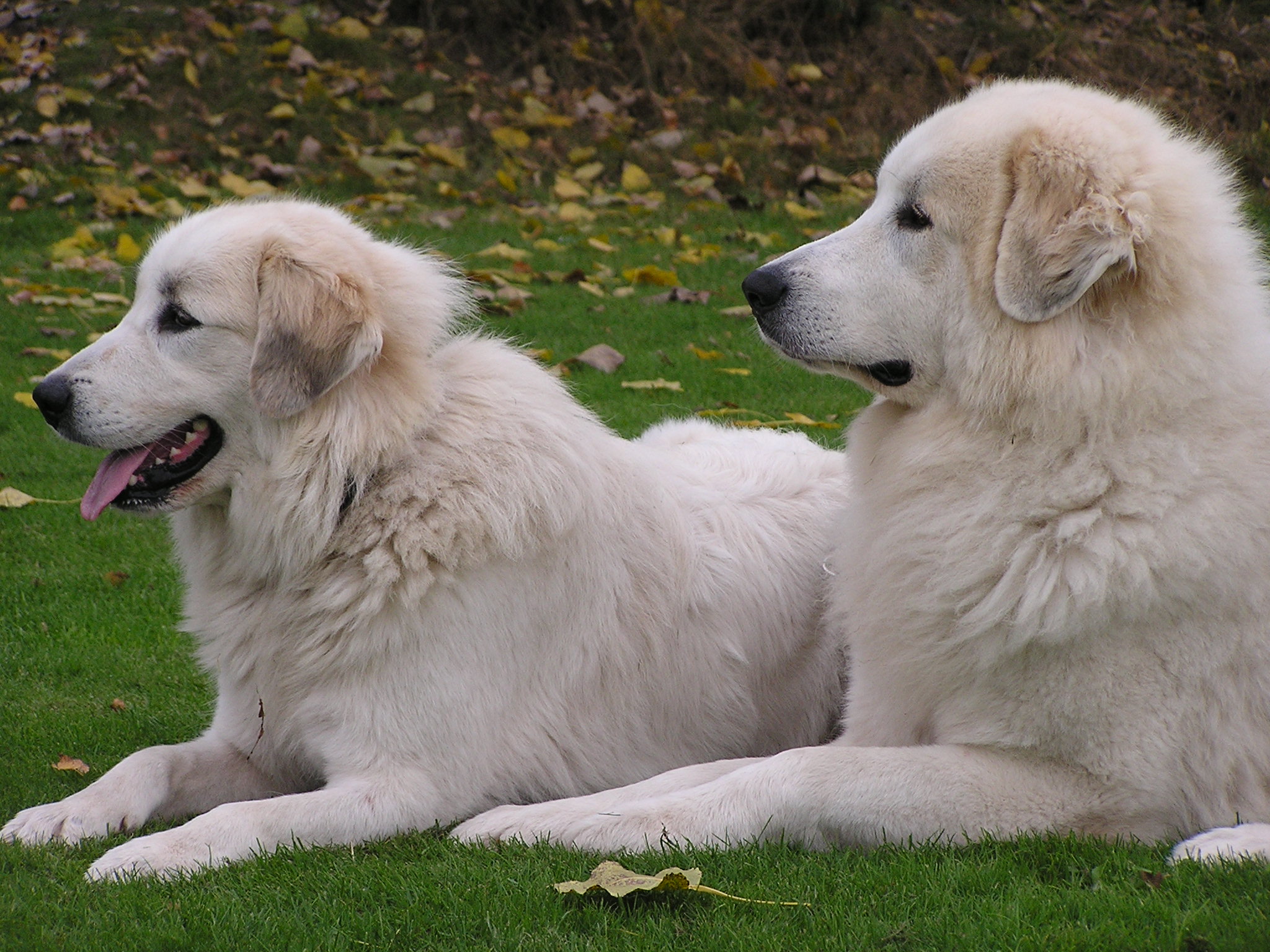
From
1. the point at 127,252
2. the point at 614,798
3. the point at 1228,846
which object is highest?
the point at 1228,846

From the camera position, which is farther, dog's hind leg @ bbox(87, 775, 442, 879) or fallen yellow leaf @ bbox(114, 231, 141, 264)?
fallen yellow leaf @ bbox(114, 231, 141, 264)

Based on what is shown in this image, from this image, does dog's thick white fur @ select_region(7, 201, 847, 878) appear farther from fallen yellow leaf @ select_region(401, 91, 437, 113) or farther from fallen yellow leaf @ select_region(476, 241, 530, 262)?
fallen yellow leaf @ select_region(401, 91, 437, 113)

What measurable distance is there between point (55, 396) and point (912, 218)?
234 centimetres

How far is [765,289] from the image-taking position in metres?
3.65

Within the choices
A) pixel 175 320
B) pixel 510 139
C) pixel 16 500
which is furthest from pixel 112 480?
pixel 510 139

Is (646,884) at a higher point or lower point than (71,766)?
higher

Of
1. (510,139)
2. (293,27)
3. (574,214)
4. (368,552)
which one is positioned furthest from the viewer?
(293,27)

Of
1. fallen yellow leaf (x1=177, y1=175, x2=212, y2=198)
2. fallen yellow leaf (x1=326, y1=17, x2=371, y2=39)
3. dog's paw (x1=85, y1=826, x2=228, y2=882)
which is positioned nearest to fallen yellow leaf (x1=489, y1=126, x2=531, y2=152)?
fallen yellow leaf (x1=326, y1=17, x2=371, y2=39)

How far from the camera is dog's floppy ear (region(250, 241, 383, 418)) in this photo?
359 cm

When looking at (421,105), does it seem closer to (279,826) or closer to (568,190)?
(568,190)

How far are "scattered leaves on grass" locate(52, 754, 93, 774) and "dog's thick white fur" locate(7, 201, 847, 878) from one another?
15.5 inches

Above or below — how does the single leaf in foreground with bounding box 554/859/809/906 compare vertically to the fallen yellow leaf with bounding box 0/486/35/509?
above

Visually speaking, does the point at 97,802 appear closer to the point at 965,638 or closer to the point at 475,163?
the point at 965,638

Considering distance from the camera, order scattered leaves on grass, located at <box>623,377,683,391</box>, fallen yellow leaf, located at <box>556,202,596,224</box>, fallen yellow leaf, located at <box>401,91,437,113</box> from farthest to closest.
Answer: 1. fallen yellow leaf, located at <box>401,91,437,113</box>
2. fallen yellow leaf, located at <box>556,202,596,224</box>
3. scattered leaves on grass, located at <box>623,377,683,391</box>
